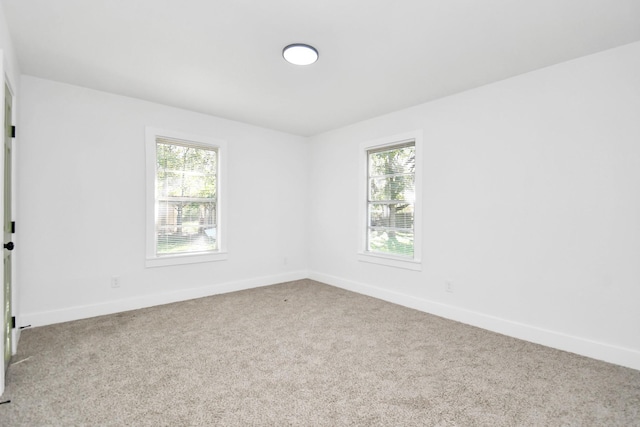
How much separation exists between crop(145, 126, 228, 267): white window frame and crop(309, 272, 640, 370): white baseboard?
2.19 m

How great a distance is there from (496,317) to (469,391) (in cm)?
137

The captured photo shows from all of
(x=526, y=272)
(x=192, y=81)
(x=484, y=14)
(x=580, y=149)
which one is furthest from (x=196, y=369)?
(x=580, y=149)

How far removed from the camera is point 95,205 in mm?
3602

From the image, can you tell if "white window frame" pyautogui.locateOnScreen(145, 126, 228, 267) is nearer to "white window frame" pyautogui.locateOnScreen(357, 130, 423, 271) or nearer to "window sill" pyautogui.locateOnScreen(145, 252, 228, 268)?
"window sill" pyautogui.locateOnScreen(145, 252, 228, 268)

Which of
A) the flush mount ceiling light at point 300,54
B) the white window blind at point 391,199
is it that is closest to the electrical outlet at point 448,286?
the white window blind at point 391,199

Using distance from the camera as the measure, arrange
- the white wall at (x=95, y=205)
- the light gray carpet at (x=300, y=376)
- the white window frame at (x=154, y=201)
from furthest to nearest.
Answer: the white window frame at (x=154, y=201) < the white wall at (x=95, y=205) < the light gray carpet at (x=300, y=376)

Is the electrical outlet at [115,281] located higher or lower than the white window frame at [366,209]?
lower

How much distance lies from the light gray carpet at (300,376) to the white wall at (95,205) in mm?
394

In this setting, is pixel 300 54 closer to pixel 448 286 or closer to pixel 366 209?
pixel 366 209

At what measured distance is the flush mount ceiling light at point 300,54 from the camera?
260 cm

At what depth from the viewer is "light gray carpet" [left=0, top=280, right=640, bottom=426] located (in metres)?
1.89

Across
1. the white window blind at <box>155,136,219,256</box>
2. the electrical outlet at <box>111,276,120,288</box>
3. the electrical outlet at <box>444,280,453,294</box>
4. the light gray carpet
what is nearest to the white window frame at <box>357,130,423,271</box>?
the electrical outlet at <box>444,280,453,294</box>

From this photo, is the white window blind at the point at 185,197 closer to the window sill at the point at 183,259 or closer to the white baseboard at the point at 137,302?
the window sill at the point at 183,259

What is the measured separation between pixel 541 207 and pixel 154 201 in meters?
4.15
